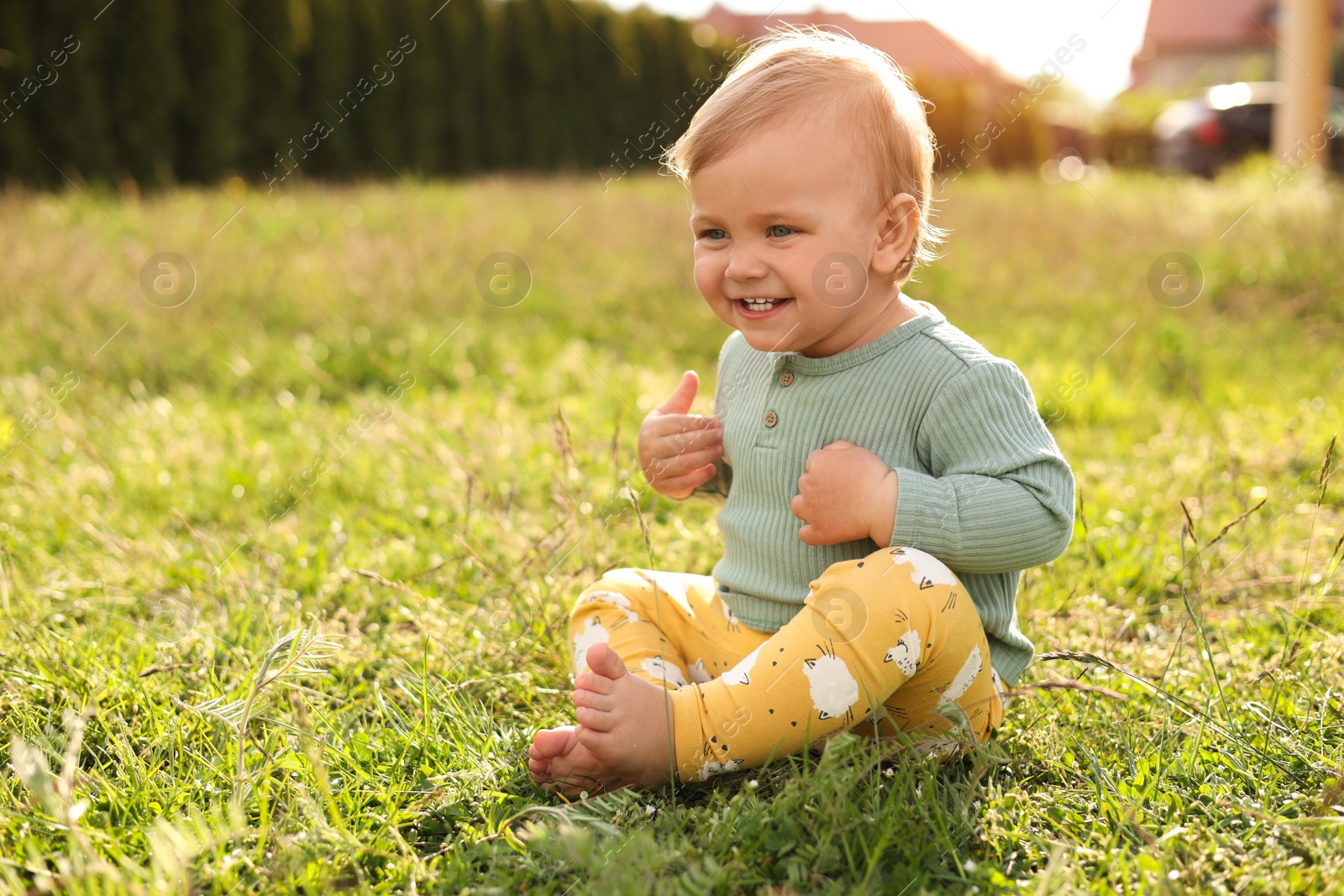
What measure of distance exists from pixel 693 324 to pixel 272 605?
315cm

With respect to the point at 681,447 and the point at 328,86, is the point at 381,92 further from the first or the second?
the point at 681,447

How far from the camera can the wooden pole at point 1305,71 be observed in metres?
8.92

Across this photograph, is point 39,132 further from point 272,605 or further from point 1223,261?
point 1223,261

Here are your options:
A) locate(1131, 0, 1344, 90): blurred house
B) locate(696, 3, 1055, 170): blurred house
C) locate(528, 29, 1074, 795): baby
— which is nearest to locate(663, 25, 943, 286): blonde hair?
locate(528, 29, 1074, 795): baby

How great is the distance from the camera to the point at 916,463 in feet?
5.24

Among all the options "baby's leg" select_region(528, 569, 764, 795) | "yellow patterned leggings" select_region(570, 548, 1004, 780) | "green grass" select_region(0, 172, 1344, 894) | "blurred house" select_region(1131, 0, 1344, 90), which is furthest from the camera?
"blurred house" select_region(1131, 0, 1344, 90)

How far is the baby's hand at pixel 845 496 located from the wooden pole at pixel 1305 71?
902cm

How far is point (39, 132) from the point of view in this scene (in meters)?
8.80

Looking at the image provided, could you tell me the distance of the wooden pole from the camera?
892 cm

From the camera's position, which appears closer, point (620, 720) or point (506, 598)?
point (620, 720)

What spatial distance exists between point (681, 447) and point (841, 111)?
2.10 ft

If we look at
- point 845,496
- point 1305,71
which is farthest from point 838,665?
point 1305,71

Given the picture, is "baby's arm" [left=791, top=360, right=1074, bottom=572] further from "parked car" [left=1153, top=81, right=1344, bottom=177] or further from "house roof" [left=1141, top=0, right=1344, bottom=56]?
"house roof" [left=1141, top=0, right=1344, bottom=56]

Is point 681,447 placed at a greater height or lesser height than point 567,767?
greater
